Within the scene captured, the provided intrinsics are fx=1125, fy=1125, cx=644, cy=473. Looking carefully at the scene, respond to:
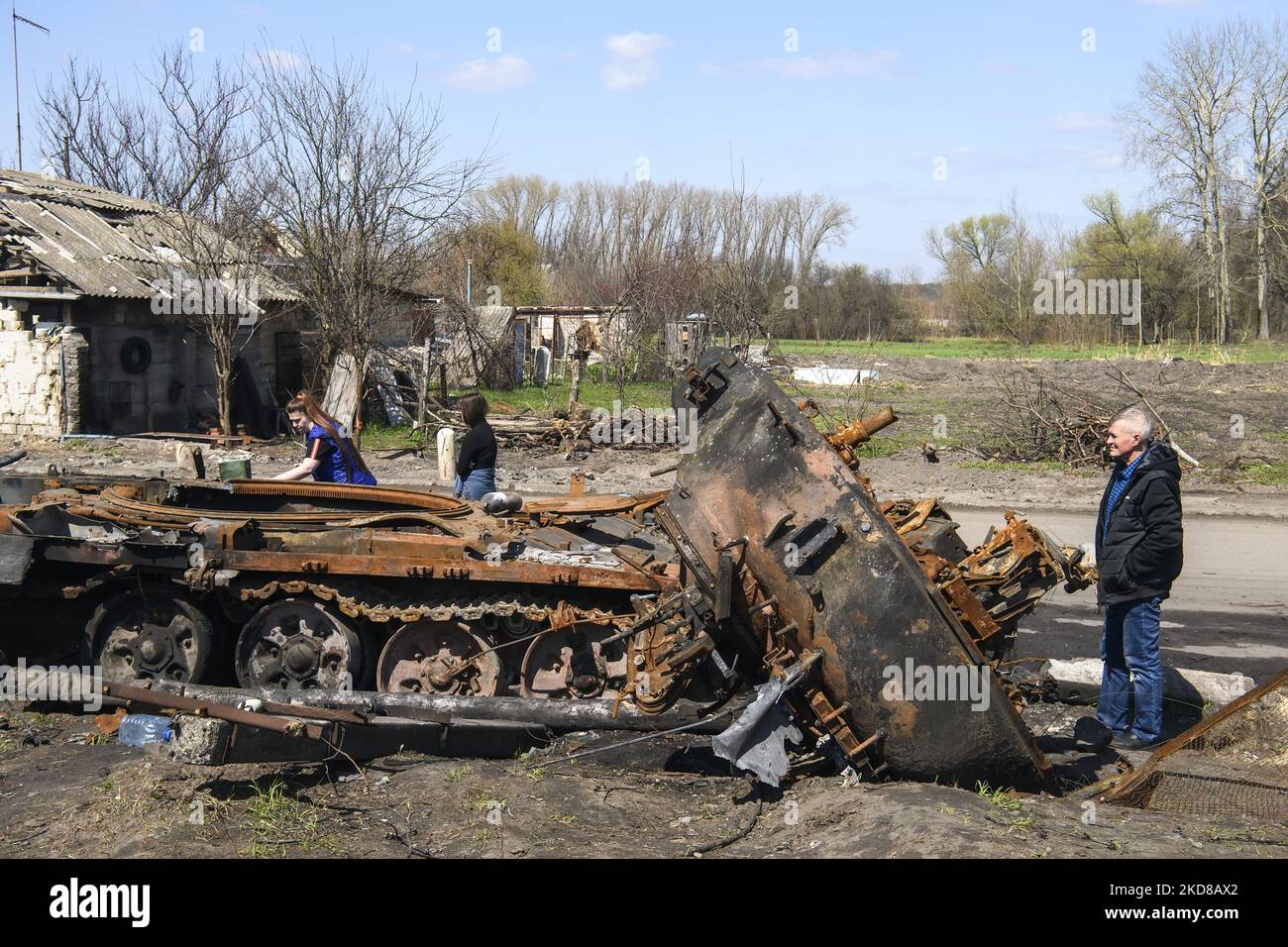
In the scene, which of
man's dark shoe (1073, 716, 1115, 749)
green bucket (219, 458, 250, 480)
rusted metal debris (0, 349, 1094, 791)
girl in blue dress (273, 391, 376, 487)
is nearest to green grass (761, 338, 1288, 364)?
green bucket (219, 458, 250, 480)

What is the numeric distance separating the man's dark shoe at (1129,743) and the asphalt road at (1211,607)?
6.74ft

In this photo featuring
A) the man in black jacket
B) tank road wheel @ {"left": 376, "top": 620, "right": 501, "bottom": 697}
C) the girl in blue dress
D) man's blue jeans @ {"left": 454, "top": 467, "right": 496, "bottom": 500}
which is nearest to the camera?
the man in black jacket

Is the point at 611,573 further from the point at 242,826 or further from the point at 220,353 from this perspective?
the point at 220,353

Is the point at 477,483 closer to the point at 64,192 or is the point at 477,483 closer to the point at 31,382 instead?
the point at 31,382

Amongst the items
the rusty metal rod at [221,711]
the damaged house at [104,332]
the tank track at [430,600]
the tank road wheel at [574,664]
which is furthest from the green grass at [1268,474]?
the damaged house at [104,332]

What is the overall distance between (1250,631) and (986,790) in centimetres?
535

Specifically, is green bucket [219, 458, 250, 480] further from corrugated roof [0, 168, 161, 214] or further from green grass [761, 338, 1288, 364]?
green grass [761, 338, 1288, 364]

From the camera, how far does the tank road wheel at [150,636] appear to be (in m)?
7.42

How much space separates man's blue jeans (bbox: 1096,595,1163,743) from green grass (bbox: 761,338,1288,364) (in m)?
24.0

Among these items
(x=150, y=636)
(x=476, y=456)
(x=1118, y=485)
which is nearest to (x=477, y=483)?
(x=476, y=456)

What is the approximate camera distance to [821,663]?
5605mm

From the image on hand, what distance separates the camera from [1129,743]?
22.3 ft

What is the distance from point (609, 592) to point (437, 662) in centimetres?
126

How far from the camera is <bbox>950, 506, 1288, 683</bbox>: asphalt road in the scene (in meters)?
8.99
